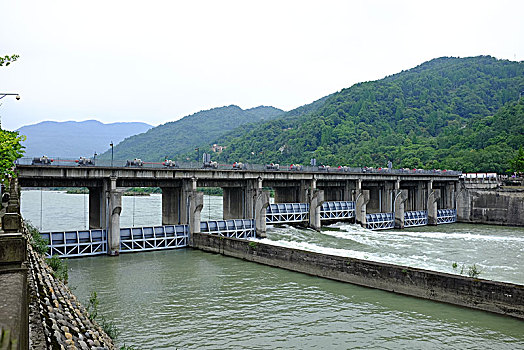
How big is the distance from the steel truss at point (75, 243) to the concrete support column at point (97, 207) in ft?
5.71

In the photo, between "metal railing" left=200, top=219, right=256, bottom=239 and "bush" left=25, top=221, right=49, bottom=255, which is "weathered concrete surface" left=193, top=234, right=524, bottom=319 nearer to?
"metal railing" left=200, top=219, right=256, bottom=239

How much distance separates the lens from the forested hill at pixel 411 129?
108312 mm

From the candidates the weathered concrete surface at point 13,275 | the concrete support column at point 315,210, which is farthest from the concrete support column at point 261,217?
the weathered concrete surface at point 13,275

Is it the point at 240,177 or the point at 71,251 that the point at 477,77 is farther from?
the point at 71,251

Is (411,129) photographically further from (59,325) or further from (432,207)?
(59,325)

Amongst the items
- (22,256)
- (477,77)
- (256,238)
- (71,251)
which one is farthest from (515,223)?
(477,77)

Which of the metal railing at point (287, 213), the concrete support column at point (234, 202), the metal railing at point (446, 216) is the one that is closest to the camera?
the concrete support column at point (234, 202)

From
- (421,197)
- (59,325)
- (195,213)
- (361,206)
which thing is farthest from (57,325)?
(421,197)

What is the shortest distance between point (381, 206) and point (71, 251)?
3951cm

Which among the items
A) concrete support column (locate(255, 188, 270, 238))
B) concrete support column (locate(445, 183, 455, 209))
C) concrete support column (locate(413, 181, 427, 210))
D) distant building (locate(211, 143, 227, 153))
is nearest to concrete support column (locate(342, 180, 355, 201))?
concrete support column (locate(413, 181, 427, 210))

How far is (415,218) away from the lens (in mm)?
57344

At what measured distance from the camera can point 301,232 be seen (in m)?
45.4

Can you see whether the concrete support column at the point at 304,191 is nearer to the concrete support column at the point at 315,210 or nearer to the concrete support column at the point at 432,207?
the concrete support column at the point at 315,210

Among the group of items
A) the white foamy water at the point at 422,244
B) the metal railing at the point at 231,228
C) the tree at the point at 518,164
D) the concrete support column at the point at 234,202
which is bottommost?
the white foamy water at the point at 422,244
